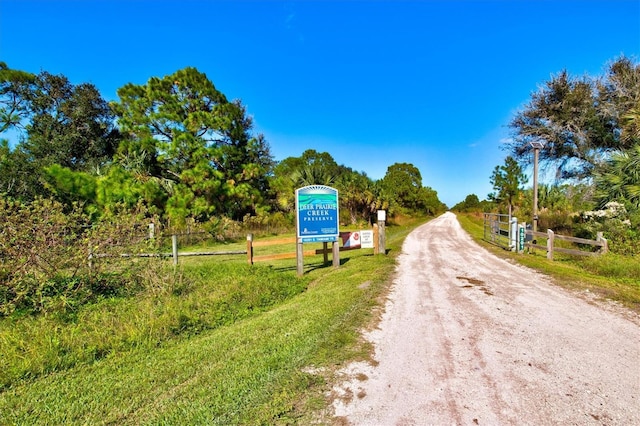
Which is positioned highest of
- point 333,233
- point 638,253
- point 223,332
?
point 333,233

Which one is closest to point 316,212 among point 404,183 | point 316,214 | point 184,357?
point 316,214

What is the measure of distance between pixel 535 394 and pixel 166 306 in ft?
17.4

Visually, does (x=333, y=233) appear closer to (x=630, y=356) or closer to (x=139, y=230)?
(x=139, y=230)

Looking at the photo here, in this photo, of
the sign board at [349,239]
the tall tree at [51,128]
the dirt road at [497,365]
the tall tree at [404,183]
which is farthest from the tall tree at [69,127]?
the tall tree at [404,183]

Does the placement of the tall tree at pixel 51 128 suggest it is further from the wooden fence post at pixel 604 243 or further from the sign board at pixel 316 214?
the wooden fence post at pixel 604 243

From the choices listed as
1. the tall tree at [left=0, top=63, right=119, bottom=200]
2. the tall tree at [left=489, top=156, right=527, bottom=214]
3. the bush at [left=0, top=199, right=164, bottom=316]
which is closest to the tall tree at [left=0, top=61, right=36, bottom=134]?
the tall tree at [left=0, top=63, right=119, bottom=200]

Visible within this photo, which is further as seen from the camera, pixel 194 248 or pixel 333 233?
pixel 194 248

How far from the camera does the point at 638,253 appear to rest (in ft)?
27.5

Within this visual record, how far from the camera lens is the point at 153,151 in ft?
68.0

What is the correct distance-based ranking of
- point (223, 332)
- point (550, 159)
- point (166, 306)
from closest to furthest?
point (223, 332) < point (166, 306) < point (550, 159)

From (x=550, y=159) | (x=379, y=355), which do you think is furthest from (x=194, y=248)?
(x=550, y=159)

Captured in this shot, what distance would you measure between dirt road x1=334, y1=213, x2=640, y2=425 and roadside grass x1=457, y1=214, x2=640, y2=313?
2.35 ft

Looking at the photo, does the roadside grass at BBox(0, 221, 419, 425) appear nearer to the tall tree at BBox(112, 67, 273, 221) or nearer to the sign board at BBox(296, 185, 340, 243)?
the sign board at BBox(296, 185, 340, 243)

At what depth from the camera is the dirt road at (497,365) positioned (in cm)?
241
